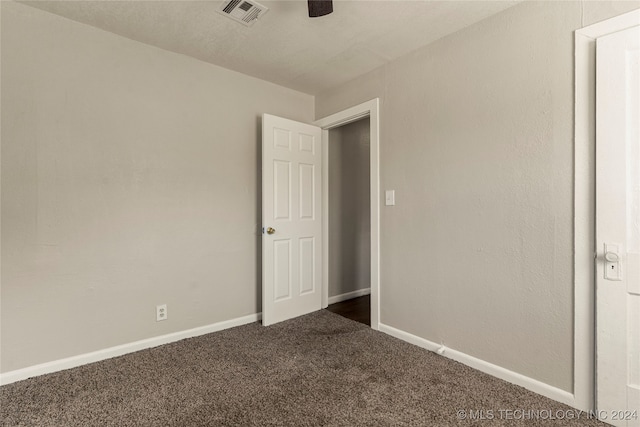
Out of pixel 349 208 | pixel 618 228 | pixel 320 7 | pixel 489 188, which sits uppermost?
pixel 320 7

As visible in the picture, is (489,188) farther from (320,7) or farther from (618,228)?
(320,7)

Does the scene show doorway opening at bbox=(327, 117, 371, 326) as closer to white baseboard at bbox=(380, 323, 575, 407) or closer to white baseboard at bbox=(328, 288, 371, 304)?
white baseboard at bbox=(328, 288, 371, 304)

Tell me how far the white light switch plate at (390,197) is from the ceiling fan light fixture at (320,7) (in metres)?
1.46

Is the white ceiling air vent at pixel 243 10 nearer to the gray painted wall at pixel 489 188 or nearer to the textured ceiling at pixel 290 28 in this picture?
the textured ceiling at pixel 290 28

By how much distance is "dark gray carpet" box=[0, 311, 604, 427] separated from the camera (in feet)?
5.30

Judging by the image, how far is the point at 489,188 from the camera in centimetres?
207

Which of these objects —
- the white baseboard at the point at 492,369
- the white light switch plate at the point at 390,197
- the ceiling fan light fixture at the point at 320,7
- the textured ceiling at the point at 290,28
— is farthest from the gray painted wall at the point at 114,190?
the white baseboard at the point at 492,369

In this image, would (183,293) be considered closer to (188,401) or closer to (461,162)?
(188,401)

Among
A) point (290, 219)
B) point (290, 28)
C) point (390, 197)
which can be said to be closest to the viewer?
point (290, 28)

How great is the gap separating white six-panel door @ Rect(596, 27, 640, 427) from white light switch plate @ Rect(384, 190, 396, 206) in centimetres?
133

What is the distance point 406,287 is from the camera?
2.59m

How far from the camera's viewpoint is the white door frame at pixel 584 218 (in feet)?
A: 5.46

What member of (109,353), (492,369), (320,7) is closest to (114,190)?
(109,353)

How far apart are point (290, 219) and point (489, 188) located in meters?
1.79
